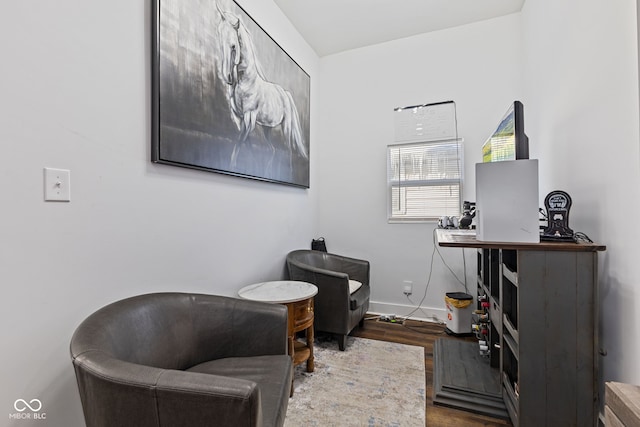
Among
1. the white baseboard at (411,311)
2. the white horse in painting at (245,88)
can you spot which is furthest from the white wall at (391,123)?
the white horse in painting at (245,88)

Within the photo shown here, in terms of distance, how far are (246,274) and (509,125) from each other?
2.03m

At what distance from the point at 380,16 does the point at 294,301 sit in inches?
113

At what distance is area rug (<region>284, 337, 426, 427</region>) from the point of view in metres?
1.62

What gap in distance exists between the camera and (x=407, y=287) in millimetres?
3178

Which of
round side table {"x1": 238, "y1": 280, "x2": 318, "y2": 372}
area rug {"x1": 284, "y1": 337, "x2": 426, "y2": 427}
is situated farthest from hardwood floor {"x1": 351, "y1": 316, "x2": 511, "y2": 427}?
round side table {"x1": 238, "y1": 280, "x2": 318, "y2": 372}

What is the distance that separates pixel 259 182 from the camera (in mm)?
2387

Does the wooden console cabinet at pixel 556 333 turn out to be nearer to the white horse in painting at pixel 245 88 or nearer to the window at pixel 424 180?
the white horse in painting at pixel 245 88

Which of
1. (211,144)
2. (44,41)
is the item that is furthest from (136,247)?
(44,41)

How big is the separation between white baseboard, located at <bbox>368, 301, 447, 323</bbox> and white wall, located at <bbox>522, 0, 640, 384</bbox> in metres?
1.64

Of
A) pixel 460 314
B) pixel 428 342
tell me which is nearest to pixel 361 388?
pixel 428 342

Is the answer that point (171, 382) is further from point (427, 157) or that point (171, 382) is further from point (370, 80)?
point (370, 80)

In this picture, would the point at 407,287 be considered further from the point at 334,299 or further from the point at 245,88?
the point at 245,88

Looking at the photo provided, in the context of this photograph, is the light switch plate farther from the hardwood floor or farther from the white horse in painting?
the hardwood floor

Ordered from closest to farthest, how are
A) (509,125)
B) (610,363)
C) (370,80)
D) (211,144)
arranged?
(610,363), (509,125), (211,144), (370,80)
